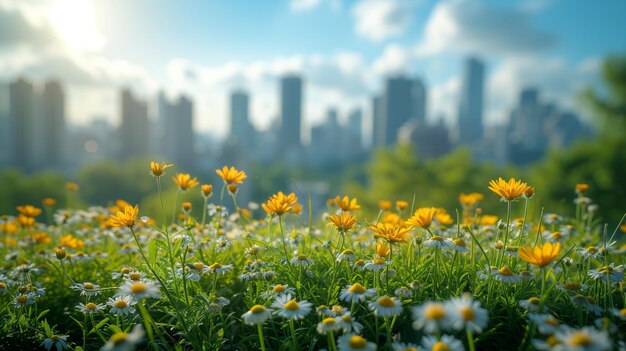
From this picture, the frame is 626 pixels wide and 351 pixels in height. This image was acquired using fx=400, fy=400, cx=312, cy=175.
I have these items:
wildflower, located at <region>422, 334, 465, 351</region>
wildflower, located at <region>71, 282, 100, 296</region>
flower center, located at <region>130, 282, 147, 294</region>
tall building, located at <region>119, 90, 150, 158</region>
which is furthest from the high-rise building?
wildflower, located at <region>422, 334, 465, 351</region>

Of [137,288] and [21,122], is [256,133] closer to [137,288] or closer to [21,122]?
[21,122]

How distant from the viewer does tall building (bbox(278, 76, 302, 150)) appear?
145 metres

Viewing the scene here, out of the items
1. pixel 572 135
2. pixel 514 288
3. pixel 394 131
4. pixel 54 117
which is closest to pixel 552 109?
pixel 572 135

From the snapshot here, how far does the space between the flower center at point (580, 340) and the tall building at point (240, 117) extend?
147687 millimetres

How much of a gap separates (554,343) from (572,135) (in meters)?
175

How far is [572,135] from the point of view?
5797 inches

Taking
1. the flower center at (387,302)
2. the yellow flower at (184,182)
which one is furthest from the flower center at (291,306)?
the yellow flower at (184,182)

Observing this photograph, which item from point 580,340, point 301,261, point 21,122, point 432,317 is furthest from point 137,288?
point 21,122

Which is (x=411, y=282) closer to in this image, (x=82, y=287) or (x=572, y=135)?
(x=82, y=287)

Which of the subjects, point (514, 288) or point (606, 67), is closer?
point (514, 288)

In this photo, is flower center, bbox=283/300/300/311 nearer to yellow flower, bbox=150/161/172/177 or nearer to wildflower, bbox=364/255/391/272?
wildflower, bbox=364/255/391/272

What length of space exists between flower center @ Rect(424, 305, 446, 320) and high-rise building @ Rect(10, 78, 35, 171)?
8064 cm

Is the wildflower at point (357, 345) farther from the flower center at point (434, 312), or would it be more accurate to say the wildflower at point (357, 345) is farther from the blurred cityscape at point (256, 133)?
the blurred cityscape at point (256, 133)

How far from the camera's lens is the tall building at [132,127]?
2972 inches
